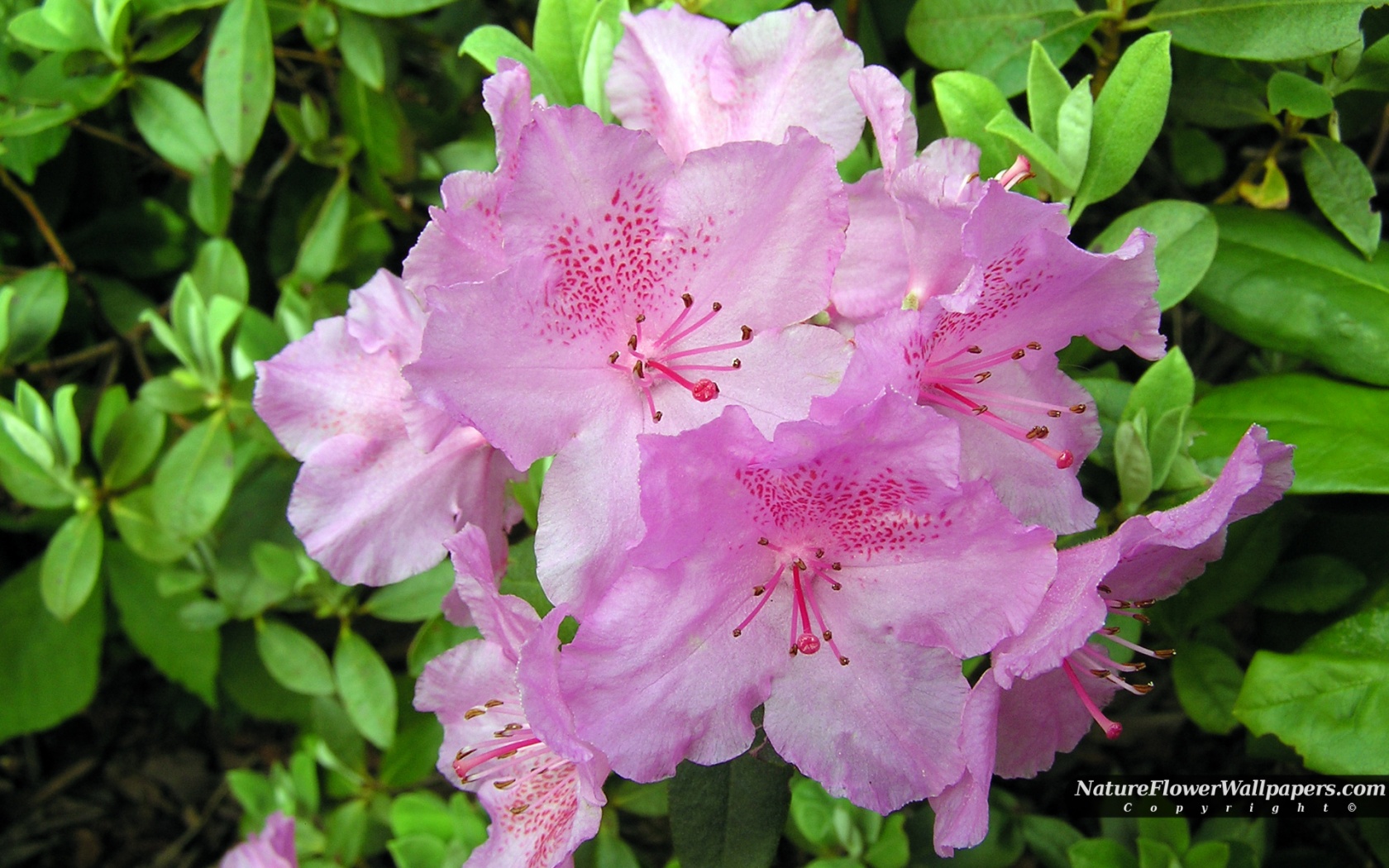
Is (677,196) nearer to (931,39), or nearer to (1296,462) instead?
(931,39)

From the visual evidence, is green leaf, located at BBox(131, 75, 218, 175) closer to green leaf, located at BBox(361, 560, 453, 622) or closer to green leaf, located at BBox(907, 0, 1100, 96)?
green leaf, located at BBox(361, 560, 453, 622)

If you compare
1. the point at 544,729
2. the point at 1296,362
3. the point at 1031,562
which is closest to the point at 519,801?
the point at 544,729

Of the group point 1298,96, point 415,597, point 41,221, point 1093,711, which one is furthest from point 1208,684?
point 41,221

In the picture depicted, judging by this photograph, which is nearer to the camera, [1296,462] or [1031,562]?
[1031,562]

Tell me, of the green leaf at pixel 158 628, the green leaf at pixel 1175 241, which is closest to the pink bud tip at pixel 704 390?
the green leaf at pixel 1175 241

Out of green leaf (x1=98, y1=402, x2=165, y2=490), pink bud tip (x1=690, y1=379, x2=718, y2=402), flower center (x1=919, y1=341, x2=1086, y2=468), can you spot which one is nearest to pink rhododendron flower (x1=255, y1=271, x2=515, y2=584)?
pink bud tip (x1=690, y1=379, x2=718, y2=402)
